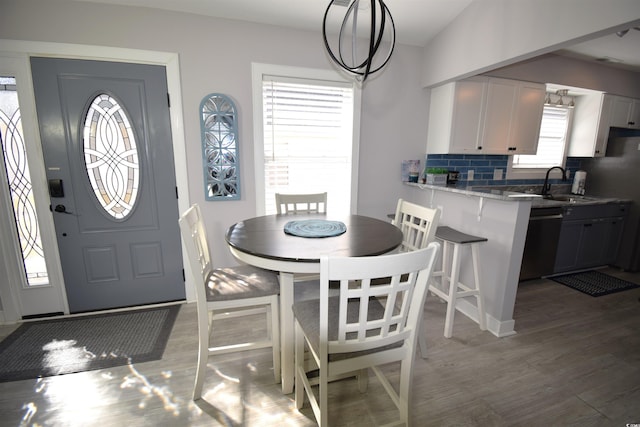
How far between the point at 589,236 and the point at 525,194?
2055mm

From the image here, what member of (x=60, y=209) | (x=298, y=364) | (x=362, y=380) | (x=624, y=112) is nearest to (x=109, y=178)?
(x=60, y=209)

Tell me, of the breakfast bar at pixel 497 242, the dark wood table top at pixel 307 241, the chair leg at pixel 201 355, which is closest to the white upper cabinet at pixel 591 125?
the breakfast bar at pixel 497 242

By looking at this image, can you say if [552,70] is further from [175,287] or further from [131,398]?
[131,398]

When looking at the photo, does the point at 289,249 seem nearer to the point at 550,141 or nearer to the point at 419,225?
the point at 419,225

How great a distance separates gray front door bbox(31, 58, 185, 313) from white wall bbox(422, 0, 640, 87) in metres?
2.60

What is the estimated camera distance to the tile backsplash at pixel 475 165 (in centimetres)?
334

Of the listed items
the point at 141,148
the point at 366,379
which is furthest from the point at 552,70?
the point at 141,148

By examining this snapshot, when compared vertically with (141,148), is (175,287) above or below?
below

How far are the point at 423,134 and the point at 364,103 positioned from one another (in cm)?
83

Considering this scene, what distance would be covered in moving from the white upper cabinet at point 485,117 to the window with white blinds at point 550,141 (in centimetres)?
61

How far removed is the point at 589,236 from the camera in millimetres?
3395

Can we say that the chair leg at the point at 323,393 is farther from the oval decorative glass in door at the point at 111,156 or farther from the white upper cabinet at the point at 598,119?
the white upper cabinet at the point at 598,119

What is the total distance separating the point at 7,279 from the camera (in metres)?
2.33

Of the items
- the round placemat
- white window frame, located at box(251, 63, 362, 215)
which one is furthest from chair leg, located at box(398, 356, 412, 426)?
white window frame, located at box(251, 63, 362, 215)
